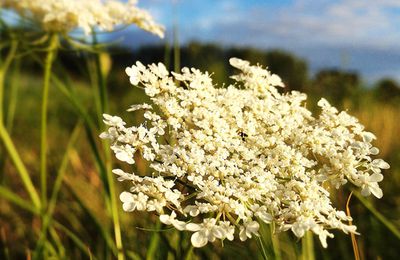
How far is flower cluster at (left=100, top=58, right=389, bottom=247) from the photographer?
1332 mm

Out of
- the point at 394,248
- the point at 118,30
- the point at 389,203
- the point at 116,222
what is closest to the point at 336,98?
the point at 389,203

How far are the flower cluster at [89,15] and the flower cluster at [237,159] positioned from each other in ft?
2.43

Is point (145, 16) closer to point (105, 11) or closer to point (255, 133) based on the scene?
point (105, 11)

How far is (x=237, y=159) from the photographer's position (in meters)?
1.45

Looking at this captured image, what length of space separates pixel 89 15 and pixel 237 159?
1094mm

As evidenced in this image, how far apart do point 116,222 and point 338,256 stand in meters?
1.91

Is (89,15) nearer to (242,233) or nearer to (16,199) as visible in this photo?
(16,199)

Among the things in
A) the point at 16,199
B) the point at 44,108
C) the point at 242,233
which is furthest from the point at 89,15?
the point at 242,233

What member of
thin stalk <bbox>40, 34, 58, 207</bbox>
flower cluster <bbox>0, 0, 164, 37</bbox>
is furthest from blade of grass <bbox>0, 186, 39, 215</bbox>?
flower cluster <bbox>0, 0, 164, 37</bbox>

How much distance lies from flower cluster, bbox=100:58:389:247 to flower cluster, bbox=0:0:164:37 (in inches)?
29.1

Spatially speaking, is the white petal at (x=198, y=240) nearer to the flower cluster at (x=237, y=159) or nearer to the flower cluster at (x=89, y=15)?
the flower cluster at (x=237, y=159)

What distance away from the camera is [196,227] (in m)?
1.26

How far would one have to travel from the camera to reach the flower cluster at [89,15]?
7.32 ft

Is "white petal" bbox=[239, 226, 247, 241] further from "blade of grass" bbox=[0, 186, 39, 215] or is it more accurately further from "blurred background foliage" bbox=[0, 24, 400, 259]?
"blade of grass" bbox=[0, 186, 39, 215]
